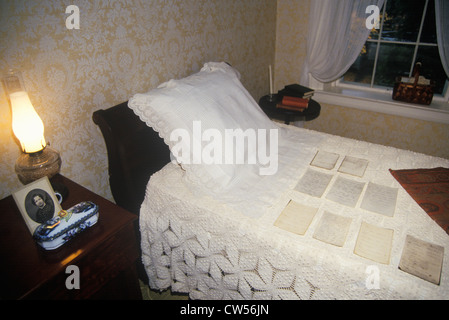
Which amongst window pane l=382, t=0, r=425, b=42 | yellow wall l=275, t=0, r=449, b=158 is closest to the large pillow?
yellow wall l=275, t=0, r=449, b=158

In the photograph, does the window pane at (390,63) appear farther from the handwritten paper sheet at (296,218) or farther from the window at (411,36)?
the handwritten paper sheet at (296,218)

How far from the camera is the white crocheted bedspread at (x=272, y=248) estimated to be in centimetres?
105

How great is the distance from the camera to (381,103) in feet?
8.64

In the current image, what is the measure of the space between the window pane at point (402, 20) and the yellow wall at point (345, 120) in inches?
27.9

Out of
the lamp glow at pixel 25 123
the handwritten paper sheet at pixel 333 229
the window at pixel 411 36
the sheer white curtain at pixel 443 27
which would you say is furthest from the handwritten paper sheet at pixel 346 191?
the window at pixel 411 36

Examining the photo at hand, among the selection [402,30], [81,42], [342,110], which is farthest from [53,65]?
[402,30]

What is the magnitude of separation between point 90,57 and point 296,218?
4.13 feet

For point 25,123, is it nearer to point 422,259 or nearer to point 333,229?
point 333,229

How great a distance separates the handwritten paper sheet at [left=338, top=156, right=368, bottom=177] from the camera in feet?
5.25

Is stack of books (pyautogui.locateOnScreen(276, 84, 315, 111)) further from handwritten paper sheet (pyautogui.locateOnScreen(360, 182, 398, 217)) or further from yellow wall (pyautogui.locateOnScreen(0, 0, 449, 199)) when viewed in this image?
handwritten paper sheet (pyautogui.locateOnScreen(360, 182, 398, 217))

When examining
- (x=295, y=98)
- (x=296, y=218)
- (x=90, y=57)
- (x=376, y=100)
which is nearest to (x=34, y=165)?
(x=90, y=57)
